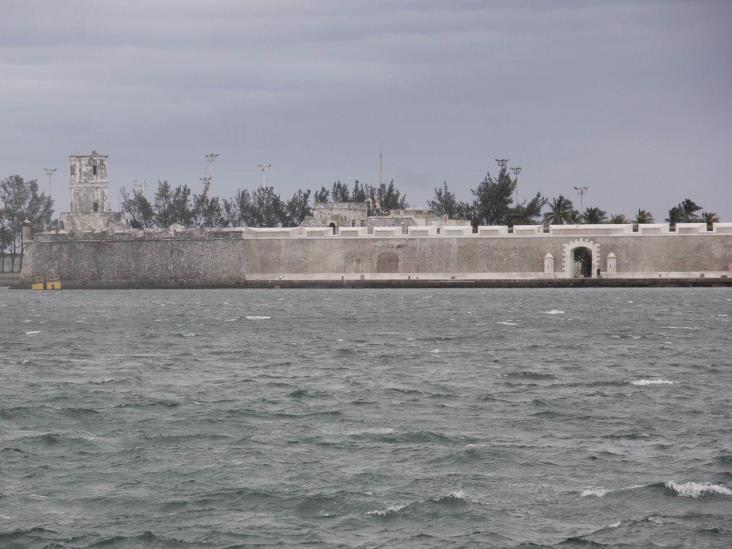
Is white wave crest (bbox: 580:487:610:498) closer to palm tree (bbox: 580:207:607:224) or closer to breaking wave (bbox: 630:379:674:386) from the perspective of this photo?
breaking wave (bbox: 630:379:674:386)

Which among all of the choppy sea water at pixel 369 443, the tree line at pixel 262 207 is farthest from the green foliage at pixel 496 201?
the choppy sea water at pixel 369 443

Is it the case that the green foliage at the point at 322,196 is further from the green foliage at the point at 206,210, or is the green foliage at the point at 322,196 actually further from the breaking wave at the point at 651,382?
the breaking wave at the point at 651,382

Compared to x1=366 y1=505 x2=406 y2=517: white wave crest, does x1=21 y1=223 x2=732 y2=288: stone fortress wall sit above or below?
above

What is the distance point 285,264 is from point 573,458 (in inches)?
2453

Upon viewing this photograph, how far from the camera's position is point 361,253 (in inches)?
2945

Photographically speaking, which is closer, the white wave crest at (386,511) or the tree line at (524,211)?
the white wave crest at (386,511)

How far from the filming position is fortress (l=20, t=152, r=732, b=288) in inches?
2778

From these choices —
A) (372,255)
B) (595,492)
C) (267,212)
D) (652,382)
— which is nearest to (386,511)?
(595,492)

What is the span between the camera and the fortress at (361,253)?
7056cm

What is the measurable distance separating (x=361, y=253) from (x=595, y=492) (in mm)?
62978

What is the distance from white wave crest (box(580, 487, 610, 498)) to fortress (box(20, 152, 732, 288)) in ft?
190

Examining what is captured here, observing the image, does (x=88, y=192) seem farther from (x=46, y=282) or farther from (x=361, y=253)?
(x=361, y=253)

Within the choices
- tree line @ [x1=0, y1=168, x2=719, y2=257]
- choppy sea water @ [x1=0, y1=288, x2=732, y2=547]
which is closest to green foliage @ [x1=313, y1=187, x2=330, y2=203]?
tree line @ [x1=0, y1=168, x2=719, y2=257]

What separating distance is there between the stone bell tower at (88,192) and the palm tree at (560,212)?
31.6 metres
